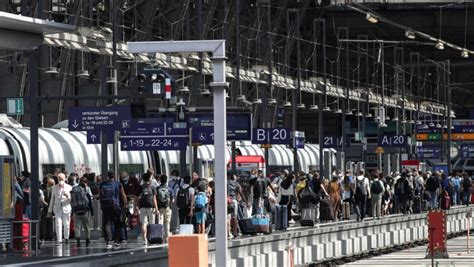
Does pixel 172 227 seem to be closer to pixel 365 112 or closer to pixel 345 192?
pixel 345 192

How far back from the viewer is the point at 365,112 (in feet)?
→ 303

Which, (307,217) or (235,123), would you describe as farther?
(235,123)

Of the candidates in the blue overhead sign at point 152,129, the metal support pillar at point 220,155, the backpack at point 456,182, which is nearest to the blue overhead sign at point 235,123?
the blue overhead sign at point 152,129

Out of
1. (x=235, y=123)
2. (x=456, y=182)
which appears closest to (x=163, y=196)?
(x=235, y=123)

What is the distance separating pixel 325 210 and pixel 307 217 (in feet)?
10.8

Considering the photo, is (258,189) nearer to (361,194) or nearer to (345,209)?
(361,194)

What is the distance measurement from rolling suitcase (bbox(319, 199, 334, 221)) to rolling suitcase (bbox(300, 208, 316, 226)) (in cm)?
241

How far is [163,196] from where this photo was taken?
34.2 meters

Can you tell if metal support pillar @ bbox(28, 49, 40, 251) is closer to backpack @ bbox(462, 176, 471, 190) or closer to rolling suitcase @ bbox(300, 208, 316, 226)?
rolling suitcase @ bbox(300, 208, 316, 226)

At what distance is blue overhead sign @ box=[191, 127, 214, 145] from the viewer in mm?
46844

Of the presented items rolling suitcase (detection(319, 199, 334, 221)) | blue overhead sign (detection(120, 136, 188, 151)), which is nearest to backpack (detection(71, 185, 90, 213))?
blue overhead sign (detection(120, 136, 188, 151))

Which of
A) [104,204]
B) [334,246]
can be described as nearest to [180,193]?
[104,204]

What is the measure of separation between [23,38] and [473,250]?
34484 mm

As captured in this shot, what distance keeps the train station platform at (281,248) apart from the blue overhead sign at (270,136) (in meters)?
9.23
